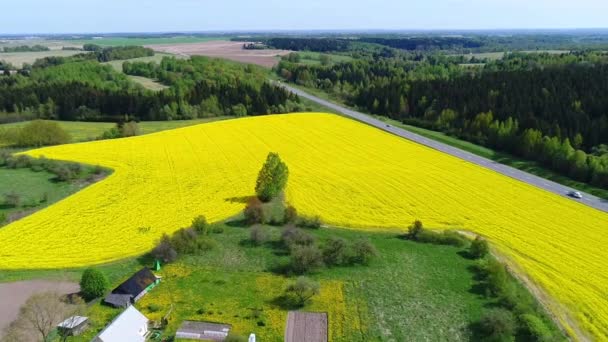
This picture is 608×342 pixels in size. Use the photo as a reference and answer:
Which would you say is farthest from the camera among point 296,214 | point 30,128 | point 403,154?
point 30,128

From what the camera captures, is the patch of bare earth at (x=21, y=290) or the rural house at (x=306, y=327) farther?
the patch of bare earth at (x=21, y=290)

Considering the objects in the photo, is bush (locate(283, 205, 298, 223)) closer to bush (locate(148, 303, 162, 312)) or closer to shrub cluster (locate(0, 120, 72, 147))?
bush (locate(148, 303, 162, 312))

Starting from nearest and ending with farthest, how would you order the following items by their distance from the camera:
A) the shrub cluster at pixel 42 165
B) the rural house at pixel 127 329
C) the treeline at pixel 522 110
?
the rural house at pixel 127 329 < the shrub cluster at pixel 42 165 < the treeline at pixel 522 110

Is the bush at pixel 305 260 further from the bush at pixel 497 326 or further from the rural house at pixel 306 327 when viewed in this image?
the bush at pixel 497 326

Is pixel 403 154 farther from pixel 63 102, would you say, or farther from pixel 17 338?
pixel 63 102

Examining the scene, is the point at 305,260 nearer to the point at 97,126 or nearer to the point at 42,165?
the point at 42,165

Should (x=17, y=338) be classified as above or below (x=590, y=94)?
below

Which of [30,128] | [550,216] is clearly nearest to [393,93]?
[550,216]

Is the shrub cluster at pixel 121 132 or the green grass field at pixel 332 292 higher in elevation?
the shrub cluster at pixel 121 132

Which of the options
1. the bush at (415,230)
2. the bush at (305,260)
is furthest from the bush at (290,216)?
the bush at (415,230)
